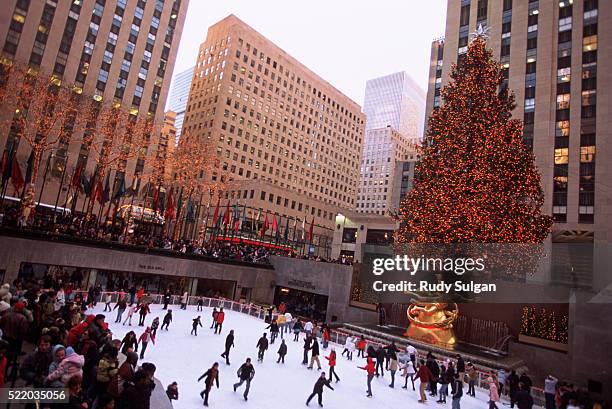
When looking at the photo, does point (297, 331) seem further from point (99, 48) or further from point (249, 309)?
point (99, 48)

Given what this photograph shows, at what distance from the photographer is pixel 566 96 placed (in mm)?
43906

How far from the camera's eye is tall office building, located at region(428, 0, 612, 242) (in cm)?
4019

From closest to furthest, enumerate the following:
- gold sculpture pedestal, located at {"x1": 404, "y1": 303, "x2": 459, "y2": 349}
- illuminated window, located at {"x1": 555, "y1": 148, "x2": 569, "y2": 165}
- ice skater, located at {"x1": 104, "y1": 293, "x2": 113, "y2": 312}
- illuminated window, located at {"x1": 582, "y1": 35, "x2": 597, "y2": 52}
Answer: ice skater, located at {"x1": 104, "y1": 293, "x2": 113, "y2": 312} → gold sculpture pedestal, located at {"x1": 404, "y1": 303, "x2": 459, "y2": 349} → illuminated window, located at {"x1": 555, "y1": 148, "x2": 569, "y2": 165} → illuminated window, located at {"x1": 582, "y1": 35, "x2": 597, "y2": 52}

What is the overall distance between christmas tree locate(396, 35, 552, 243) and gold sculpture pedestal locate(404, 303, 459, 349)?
4373 mm

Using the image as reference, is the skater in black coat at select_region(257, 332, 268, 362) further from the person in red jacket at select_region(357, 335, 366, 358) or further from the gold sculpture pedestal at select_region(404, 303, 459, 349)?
the gold sculpture pedestal at select_region(404, 303, 459, 349)

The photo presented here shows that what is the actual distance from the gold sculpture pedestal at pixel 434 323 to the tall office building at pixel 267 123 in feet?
166

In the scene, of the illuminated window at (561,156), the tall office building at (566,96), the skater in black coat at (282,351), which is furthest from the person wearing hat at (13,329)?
the illuminated window at (561,156)

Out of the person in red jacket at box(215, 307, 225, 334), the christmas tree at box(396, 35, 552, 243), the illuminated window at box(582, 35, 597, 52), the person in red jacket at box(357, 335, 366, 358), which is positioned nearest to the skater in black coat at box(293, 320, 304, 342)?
the person in red jacket at box(357, 335, 366, 358)

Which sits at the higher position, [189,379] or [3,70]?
[3,70]

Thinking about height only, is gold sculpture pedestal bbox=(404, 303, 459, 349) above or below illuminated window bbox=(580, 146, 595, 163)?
below

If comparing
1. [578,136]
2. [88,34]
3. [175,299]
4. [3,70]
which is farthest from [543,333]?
[88,34]

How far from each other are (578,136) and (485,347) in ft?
101

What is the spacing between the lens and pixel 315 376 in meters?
15.7

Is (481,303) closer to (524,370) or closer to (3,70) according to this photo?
(524,370)
